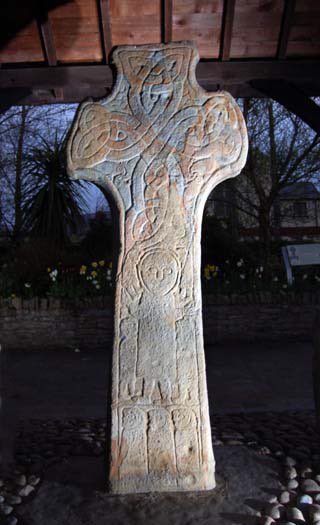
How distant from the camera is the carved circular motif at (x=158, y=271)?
2.97 meters

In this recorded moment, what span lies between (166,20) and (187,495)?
3226 millimetres

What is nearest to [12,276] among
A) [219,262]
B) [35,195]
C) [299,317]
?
[35,195]

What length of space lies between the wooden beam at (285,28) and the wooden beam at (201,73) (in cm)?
8

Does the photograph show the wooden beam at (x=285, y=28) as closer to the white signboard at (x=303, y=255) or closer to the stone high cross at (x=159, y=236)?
the stone high cross at (x=159, y=236)

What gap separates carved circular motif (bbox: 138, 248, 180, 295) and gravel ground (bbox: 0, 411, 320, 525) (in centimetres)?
94

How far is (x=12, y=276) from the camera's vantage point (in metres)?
8.98

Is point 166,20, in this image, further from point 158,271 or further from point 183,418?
point 183,418

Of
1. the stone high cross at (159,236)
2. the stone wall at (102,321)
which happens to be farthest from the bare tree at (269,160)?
the stone high cross at (159,236)

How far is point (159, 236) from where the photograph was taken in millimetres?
3012

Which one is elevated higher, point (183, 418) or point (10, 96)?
point (10, 96)

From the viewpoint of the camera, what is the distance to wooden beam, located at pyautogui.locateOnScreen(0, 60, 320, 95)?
4.54 m


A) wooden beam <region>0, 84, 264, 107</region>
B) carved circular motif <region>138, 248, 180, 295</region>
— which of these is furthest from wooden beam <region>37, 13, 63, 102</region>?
carved circular motif <region>138, 248, 180, 295</region>

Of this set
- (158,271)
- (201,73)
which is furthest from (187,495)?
(201,73)

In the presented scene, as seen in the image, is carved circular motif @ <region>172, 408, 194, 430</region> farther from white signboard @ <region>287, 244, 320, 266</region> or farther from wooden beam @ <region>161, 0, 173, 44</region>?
white signboard @ <region>287, 244, 320, 266</region>
